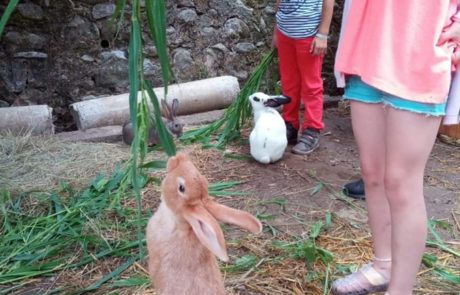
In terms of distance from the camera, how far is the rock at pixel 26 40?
408 centimetres

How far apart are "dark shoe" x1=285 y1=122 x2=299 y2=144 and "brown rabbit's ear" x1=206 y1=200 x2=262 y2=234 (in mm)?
2333

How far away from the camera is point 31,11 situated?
409 cm

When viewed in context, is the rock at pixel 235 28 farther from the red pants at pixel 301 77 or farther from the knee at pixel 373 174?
the knee at pixel 373 174

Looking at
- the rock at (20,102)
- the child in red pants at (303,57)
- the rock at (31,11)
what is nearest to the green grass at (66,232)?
the child in red pants at (303,57)

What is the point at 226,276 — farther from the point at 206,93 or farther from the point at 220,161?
the point at 206,93

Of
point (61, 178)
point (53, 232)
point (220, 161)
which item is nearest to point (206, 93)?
point (220, 161)

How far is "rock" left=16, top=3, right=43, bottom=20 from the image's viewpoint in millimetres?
4082

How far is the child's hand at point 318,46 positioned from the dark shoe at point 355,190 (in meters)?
0.81

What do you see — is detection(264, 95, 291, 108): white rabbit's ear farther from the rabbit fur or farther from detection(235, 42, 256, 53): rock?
detection(235, 42, 256, 53): rock

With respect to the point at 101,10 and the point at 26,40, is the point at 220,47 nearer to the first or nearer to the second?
the point at 101,10

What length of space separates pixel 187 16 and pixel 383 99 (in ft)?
10.3

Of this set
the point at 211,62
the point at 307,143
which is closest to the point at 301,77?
the point at 307,143

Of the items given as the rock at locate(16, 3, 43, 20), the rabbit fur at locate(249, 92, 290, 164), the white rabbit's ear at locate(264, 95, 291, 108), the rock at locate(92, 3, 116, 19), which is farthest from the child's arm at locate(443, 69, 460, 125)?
the rock at locate(16, 3, 43, 20)

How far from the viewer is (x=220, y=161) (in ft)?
11.0
